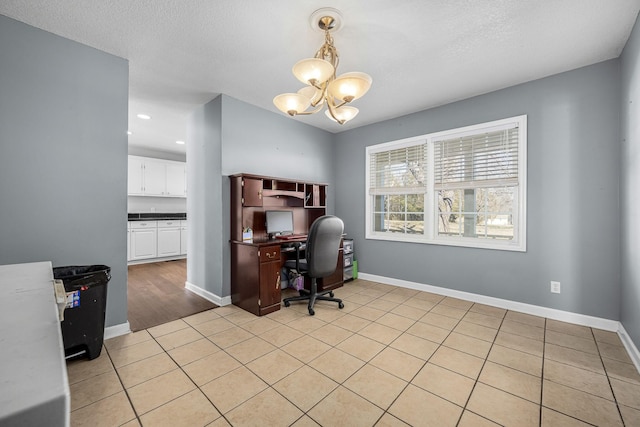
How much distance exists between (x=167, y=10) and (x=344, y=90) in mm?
1451

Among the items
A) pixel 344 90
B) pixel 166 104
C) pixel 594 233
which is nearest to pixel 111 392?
pixel 344 90

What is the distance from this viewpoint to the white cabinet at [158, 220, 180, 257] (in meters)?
6.07

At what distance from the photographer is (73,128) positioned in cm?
239

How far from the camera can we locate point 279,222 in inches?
151

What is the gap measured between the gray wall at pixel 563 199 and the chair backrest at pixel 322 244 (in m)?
1.66

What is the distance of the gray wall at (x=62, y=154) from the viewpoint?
214 centimetres

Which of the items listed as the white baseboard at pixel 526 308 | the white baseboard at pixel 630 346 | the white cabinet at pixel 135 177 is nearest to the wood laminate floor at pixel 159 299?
the white cabinet at pixel 135 177

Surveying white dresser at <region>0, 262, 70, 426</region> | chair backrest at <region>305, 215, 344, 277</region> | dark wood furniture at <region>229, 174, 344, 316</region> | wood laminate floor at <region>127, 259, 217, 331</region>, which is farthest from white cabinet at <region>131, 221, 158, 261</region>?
white dresser at <region>0, 262, 70, 426</region>

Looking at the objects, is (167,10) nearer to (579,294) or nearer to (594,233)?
(594,233)

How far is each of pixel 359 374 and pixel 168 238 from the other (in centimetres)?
564

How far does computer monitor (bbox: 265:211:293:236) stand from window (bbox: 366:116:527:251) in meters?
1.38

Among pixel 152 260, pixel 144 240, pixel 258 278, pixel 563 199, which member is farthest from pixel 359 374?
pixel 152 260

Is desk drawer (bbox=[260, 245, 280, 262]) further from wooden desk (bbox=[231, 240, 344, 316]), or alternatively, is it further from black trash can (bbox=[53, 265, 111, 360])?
black trash can (bbox=[53, 265, 111, 360])

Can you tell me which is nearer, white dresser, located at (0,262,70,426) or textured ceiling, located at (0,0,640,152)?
white dresser, located at (0,262,70,426)
